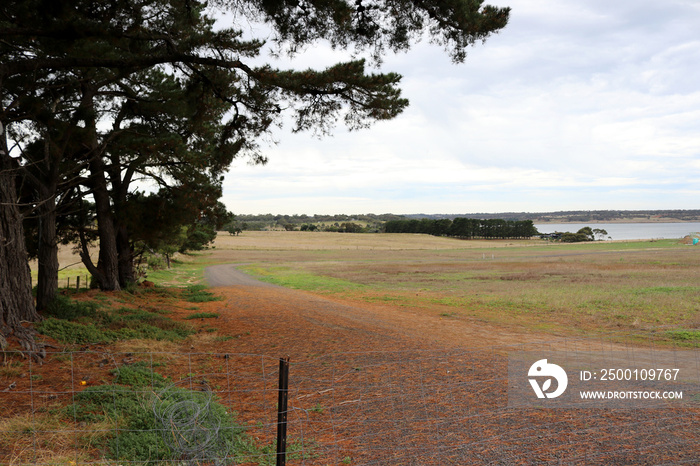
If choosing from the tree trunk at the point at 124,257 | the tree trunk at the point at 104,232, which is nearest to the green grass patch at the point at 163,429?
the tree trunk at the point at 104,232

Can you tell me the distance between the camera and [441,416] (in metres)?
5.78

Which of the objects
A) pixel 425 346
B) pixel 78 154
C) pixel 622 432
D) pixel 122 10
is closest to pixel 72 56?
pixel 122 10

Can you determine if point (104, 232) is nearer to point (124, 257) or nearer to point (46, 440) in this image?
point (124, 257)

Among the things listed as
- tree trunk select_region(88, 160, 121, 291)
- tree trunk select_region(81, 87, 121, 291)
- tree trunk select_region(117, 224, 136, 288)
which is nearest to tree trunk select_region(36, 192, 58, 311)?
tree trunk select_region(81, 87, 121, 291)

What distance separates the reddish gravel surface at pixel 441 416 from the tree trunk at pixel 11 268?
416 cm

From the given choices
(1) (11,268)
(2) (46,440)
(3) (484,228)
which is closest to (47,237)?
(1) (11,268)

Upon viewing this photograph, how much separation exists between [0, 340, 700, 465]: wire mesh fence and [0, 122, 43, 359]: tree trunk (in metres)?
1.25

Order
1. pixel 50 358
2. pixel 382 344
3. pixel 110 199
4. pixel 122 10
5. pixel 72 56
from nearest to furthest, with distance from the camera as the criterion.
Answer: pixel 50 358, pixel 72 56, pixel 122 10, pixel 382 344, pixel 110 199

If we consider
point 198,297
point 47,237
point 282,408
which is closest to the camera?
point 282,408

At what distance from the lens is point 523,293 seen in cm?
2116

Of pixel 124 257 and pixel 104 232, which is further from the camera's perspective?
pixel 124 257

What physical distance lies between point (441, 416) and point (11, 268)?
924 centimetres

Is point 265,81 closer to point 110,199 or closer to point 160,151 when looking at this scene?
point 160,151

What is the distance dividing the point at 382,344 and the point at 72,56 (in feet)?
29.0
